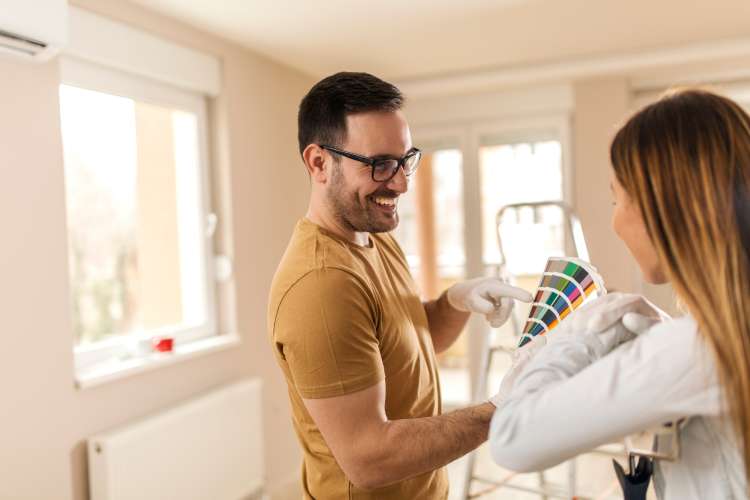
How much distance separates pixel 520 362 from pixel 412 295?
50 centimetres

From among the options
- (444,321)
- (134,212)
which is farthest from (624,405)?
(134,212)

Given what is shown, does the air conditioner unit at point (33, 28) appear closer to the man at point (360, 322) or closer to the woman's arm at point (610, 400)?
the man at point (360, 322)

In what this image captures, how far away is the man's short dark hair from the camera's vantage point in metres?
1.28

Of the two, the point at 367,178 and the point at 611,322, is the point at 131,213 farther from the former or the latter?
the point at 611,322

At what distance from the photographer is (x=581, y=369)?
2.65ft

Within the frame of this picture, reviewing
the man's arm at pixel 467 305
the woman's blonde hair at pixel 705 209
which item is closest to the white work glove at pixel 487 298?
the man's arm at pixel 467 305

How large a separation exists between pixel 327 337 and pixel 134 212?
136 inches

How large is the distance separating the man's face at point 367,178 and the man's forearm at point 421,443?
0.45m

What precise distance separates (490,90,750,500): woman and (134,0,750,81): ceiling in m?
1.89

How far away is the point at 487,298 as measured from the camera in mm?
1586

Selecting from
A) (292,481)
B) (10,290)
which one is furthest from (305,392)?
(292,481)

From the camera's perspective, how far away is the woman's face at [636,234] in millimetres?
837

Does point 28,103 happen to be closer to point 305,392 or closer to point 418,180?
point 305,392

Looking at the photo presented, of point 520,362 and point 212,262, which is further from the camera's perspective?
point 212,262
